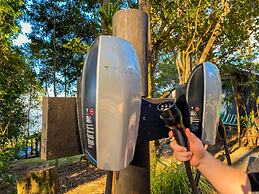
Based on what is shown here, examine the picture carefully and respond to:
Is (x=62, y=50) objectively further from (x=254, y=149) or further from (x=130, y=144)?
(x=130, y=144)

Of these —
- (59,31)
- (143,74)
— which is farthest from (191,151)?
(59,31)

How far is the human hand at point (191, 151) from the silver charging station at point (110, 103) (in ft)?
0.56

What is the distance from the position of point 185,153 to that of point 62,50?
915cm

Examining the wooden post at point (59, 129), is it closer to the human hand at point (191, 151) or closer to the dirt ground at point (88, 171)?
the human hand at point (191, 151)

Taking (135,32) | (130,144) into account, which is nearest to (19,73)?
(135,32)

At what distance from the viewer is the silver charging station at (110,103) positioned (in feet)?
2.42

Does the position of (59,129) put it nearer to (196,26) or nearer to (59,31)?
(196,26)

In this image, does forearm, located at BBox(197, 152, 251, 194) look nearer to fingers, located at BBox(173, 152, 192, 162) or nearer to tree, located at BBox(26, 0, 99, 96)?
fingers, located at BBox(173, 152, 192, 162)

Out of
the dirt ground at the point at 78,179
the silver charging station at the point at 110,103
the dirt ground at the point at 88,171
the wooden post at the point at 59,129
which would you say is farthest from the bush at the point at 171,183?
the silver charging station at the point at 110,103

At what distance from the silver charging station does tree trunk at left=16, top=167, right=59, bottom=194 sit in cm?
212

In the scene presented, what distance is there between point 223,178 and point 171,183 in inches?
73.5

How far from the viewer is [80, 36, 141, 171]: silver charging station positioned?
74cm

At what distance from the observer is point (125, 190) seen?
3.51ft

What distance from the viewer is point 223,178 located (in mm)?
1092
